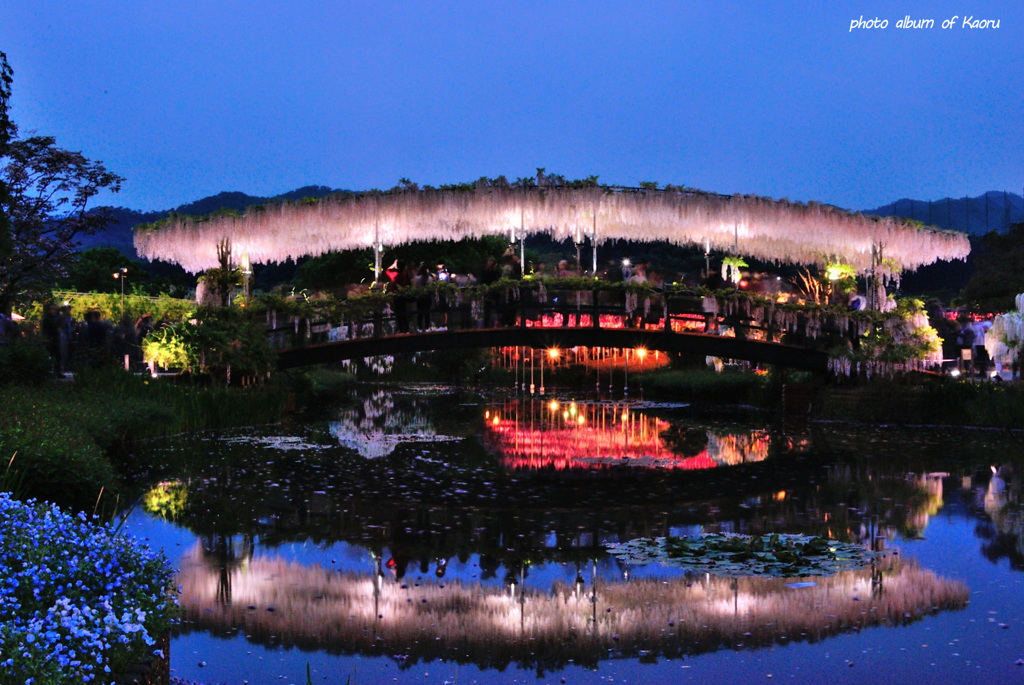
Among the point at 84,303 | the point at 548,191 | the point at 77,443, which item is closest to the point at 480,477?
the point at 77,443

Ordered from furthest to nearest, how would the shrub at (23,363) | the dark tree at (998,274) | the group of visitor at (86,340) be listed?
the dark tree at (998,274), the group of visitor at (86,340), the shrub at (23,363)

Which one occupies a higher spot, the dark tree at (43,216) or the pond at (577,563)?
the dark tree at (43,216)

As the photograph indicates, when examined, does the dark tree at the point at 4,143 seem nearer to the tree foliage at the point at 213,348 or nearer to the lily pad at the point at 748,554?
the lily pad at the point at 748,554

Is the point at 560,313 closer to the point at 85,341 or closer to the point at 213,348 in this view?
the point at 213,348

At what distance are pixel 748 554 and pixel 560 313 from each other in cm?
1681

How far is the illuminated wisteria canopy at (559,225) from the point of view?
2617 centimetres

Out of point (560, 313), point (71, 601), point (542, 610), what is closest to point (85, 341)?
point (560, 313)

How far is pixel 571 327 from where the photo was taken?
25.4 m

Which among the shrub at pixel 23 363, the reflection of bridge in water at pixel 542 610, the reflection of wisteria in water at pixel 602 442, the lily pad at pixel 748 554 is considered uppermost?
the shrub at pixel 23 363

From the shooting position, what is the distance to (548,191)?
84.9 ft

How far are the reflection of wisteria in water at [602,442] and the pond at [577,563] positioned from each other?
0.15 meters

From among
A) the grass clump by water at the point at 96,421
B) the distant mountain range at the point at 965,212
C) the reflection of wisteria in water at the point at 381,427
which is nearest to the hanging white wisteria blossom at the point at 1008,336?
the reflection of wisteria in water at the point at 381,427

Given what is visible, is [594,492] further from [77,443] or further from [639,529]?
[77,443]

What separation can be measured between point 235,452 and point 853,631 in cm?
1212
